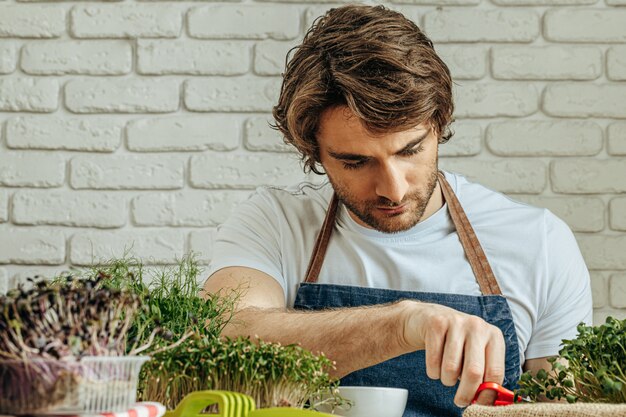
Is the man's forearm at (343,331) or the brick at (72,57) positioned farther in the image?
the brick at (72,57)

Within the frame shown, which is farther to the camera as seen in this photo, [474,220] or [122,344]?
[474,220]

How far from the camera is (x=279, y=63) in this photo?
2.48 meters

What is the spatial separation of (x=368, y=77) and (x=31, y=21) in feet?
3.93

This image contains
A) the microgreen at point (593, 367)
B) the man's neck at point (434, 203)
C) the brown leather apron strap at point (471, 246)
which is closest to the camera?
the microgreen at point (593, 367)

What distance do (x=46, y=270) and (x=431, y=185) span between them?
120 centimetres

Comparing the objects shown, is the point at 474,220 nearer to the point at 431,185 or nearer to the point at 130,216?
the point at 431,185

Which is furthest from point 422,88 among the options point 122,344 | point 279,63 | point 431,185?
point 122,344

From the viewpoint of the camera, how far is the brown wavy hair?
5.98 feet

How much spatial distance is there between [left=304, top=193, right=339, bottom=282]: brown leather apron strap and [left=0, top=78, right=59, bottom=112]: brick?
37.2 inches

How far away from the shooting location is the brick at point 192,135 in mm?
2461

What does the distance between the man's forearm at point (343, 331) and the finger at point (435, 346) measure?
5.4 inches

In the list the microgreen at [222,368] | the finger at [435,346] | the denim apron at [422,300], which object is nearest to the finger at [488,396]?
the finger at [435,346]

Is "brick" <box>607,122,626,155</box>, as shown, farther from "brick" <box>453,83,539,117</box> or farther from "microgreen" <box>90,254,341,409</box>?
"microgreen" <box>90,254,341,409</box>

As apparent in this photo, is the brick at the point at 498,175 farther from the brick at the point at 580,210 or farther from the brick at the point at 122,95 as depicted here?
the brick at the point at 122,95
